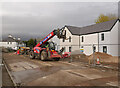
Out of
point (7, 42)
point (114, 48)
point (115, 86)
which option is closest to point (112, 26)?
point (114, 48)

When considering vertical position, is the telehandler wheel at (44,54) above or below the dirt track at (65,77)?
above

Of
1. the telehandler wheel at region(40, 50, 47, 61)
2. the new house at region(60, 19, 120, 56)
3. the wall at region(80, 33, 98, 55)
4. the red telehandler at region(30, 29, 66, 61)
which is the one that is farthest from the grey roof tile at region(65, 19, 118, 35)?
the telehandler wheel at region(40, 50, 47, 61)

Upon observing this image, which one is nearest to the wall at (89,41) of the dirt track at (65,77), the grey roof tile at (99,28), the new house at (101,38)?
the new house at (101,38)

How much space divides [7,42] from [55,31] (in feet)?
196

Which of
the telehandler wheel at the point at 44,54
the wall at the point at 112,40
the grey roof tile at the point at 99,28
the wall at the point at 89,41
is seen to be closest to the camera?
the telehandler wheel at the point at 44,54

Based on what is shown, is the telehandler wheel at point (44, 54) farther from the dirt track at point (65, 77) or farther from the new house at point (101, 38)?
the dirt track at point (65, 77)

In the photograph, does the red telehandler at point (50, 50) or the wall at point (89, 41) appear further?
the wall at point (89, 41)

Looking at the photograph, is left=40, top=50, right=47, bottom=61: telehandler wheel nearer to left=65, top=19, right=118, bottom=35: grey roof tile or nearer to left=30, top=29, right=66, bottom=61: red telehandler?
left=30, top=29, right=66, bottom=61: red telehandler

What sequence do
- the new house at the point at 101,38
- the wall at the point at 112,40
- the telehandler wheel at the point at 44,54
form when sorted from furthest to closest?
the new house at the point at 101,38 → the wall at the point at 112,40 → the telehandler wheel at the point at 44,54

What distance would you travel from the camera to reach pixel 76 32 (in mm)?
26172

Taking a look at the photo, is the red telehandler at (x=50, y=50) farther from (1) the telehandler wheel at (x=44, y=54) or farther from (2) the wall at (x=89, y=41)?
(2) the wall at (x=89, y=41)

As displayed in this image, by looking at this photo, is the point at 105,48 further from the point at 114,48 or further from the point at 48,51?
the point at 48,51

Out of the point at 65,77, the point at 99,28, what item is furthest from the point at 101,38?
the point at 65,77

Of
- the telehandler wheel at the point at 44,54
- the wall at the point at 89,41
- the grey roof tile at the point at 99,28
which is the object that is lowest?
the telehandler wheel at the point at 44,54
